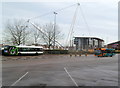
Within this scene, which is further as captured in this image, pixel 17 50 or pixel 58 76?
pixel 17 50

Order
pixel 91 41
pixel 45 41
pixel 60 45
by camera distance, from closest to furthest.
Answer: pixel 45 41, pixel 60 45, pixel 91 41

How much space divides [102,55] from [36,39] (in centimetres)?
2862

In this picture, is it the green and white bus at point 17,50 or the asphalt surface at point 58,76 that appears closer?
the asphalt surface at point 58,76

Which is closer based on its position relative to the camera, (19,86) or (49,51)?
(19,86)

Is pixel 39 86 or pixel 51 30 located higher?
pixel 51 30

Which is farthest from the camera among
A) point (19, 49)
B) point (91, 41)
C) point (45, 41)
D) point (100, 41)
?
point (100, 41)

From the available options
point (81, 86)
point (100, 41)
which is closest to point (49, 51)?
point (81, 86)

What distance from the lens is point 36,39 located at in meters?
65.2

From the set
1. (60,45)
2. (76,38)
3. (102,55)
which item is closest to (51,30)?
(60,45)

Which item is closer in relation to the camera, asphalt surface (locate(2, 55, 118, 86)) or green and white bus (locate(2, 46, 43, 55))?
asphalt surface (locate(2, 55, 118, 86))

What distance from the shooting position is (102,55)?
48938mm

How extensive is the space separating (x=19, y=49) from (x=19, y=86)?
34837 mm

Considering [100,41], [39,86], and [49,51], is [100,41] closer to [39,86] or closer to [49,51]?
[49,51]

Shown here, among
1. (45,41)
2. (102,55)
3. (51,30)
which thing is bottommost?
(102,55)
